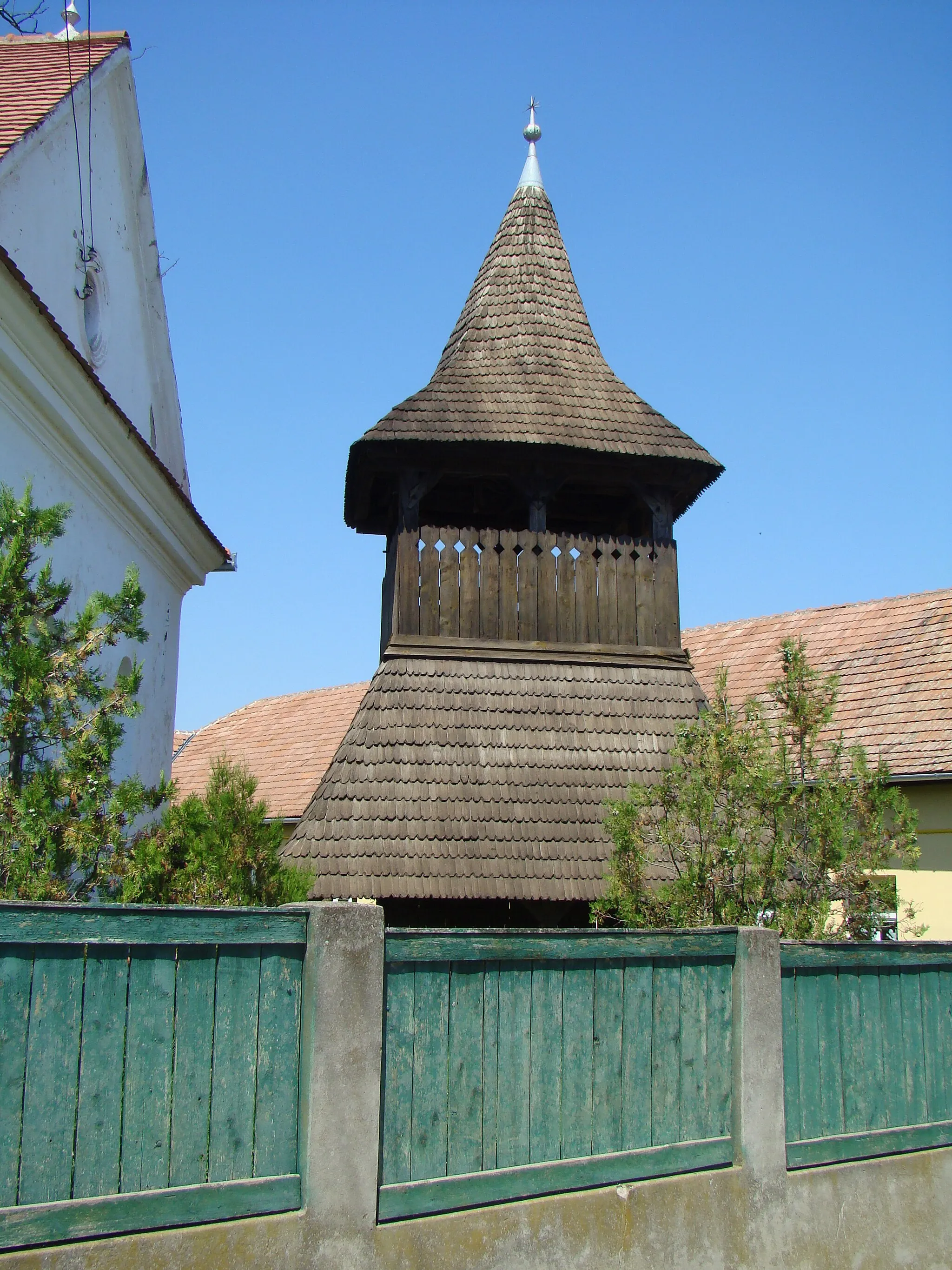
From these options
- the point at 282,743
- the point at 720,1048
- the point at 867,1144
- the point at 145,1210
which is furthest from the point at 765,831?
the point at 282,743

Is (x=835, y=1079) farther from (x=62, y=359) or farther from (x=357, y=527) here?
(x=357, y=527)

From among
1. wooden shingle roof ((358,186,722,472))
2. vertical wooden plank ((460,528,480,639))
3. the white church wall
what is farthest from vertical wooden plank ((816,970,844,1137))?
the white church wall

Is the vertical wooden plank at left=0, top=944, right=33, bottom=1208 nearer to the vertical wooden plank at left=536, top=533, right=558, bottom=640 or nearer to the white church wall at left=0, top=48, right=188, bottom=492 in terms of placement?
the white church wall at left=0, top=48, right=188, bottom=492

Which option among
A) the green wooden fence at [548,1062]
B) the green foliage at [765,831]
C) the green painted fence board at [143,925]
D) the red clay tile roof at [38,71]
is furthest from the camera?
the red clay tile roof at [38,71]

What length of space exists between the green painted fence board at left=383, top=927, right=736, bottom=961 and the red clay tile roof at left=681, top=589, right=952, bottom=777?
7687mm

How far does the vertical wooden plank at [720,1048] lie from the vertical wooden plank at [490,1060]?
120 cm

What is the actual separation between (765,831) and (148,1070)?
4.50 metres

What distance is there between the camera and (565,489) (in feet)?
40.5

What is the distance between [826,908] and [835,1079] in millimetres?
1225

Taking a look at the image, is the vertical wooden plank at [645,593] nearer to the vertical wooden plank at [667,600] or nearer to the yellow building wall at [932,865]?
the vertical wooden plank at [667,600]

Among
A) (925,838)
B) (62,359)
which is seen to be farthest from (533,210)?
(925,838)

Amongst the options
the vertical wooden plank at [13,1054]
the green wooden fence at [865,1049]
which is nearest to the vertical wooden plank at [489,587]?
the green wooden fence at [865,1049]

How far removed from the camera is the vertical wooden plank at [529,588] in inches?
406

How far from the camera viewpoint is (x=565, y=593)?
1043 centimetres
